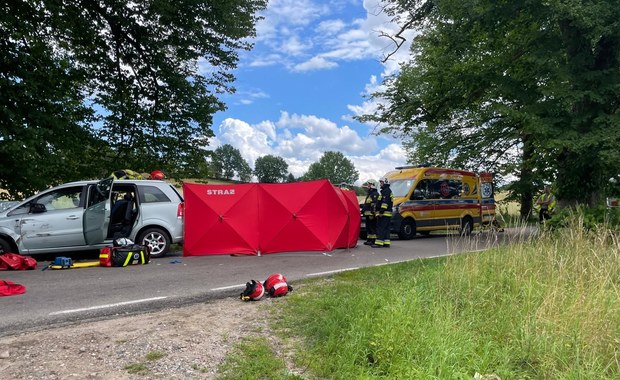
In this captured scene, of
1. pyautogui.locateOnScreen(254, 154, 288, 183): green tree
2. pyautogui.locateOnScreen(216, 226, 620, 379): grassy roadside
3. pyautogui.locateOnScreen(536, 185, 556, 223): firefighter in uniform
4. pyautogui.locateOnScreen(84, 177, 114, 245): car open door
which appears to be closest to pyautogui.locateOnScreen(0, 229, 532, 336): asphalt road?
pyautogui.locateOnScreen(84, 177, 114, 245): car open door

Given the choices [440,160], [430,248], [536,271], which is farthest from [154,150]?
[440,160]

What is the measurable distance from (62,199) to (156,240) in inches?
88.8

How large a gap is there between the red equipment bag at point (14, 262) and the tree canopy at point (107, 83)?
9.53ft

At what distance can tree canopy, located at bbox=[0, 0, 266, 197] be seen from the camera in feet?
37.7

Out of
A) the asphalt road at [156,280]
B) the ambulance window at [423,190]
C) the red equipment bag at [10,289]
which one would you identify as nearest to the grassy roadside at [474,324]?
the asphalt road at [156,280]

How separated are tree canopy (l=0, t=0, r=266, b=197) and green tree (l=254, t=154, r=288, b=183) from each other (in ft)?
262

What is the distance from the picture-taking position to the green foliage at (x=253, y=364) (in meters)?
3.58

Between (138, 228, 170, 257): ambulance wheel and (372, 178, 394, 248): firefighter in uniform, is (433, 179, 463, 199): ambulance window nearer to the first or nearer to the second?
(372, 178, 394, 248): firefighter in uniform

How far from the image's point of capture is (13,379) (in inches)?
137

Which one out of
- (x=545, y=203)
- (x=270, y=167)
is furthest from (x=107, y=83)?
(x=270, y=167)

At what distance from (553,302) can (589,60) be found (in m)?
10.8

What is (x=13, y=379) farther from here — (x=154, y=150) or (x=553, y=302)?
(x=154, y=150)

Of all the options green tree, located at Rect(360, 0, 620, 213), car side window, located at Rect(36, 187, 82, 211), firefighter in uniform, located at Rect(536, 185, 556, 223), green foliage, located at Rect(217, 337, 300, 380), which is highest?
green tree, located at Rect(360, 0, 620, 213)

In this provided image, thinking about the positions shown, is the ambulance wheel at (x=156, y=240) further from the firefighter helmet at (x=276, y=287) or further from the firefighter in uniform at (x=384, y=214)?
the firefighter in uniform at (x=384, y=214)
